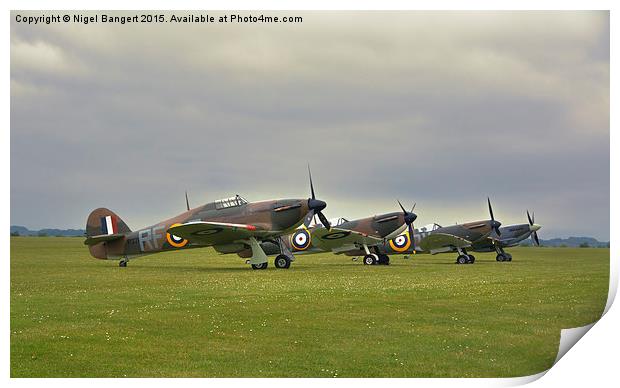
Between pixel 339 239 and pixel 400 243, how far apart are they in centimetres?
353

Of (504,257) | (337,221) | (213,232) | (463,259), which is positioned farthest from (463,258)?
(213,232)

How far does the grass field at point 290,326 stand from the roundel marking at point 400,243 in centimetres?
1426

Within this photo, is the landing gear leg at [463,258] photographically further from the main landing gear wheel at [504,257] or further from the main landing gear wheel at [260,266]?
the main landing gear wheel at [260,266]

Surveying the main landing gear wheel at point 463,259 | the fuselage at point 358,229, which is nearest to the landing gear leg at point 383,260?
the fuselage at point 358,229

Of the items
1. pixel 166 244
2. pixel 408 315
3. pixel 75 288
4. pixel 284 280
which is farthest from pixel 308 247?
pixel 408 315

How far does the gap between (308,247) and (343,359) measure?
59.7ft

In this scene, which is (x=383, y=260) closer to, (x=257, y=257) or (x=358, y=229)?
(x=358, y=229)

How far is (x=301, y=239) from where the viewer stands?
85.8ft

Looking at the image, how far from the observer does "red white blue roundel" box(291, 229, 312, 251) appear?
85.2 ft

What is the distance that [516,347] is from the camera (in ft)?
28.1

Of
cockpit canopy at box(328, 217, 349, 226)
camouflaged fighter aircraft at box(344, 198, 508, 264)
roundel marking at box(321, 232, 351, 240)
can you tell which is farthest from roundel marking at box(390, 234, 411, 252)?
roundel marking at box(321, 232, 351, 240)

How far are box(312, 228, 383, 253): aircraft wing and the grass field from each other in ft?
39.0

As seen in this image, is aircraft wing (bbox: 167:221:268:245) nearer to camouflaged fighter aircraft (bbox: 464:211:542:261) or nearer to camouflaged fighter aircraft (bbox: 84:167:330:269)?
camouflaged fighter aircraft (bbox: 84:167:330:269)
